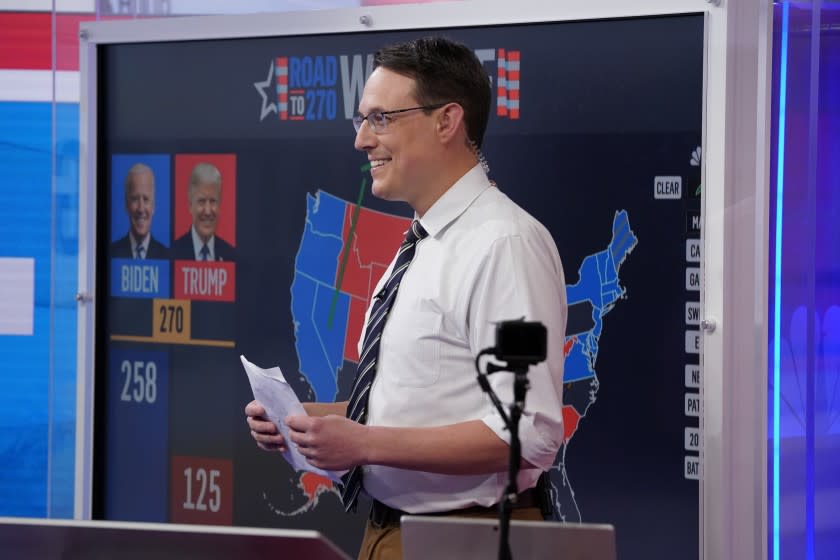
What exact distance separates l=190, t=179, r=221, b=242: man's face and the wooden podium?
6.42ft

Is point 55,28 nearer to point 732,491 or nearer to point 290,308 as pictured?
point 290,308

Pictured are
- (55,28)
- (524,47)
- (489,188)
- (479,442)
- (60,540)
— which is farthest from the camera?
(55,28)

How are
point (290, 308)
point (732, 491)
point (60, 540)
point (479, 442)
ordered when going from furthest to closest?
point (290, 308) < point (732, 491) < point (479, 442) < point (60, 540)

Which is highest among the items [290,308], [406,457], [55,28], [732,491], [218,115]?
[55,28]

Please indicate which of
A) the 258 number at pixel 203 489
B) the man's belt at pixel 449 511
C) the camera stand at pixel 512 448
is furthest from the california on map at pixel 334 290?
the camera stand at pixel 512 448

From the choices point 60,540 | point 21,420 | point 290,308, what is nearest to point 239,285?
point 290,308

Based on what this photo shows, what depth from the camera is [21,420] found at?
11.1 feet

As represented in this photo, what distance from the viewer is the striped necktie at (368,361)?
197 cm

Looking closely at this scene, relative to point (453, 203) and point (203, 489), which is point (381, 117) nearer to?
point (453, 203)

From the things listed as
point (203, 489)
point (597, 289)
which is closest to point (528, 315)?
point (597, 289)

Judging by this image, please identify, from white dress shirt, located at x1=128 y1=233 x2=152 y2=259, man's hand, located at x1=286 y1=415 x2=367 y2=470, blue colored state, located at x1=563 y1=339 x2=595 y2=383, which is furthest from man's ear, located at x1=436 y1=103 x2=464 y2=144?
white dress shirt, located at x1=128 y1=233 x2=152 y2=259

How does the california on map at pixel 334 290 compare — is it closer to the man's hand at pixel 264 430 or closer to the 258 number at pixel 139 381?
the 258 number at pixel 139 381

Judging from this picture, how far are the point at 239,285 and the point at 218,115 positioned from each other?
499mm

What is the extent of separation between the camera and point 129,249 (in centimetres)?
312
